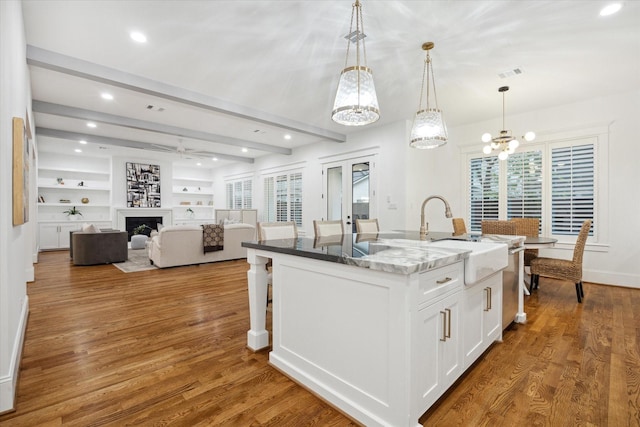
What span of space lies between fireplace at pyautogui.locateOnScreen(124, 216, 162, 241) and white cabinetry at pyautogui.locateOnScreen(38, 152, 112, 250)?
0.59 meters

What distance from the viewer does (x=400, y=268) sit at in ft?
4.31

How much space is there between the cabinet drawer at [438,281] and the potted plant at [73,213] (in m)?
10.7

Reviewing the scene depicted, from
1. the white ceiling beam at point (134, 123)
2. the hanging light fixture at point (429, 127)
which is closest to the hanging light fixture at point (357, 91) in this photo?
the hanging light fixture at point (429, 127)

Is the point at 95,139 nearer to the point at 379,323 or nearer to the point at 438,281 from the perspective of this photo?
the point at 379,323

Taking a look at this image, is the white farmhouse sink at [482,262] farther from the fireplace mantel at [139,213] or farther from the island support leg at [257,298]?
the fireplace mantel at [139,213]

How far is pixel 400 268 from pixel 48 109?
6063mm

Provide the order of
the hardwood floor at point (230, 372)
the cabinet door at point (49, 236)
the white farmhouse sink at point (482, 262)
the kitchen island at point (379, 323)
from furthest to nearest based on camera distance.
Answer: the cabinet door at point (49, 236)
the white farmhouse sink at point (482, 262)
the hardwood floor at point (230, 372)
the kitchen island at point (379, 323)

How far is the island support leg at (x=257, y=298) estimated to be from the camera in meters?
2.36

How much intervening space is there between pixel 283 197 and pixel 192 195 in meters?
5.11

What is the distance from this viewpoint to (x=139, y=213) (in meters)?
9.45

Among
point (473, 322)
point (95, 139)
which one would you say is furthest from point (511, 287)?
point (95, 139)

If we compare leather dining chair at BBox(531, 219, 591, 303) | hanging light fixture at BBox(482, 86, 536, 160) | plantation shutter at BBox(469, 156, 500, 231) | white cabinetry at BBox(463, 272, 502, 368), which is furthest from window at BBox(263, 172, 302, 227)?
white cabinetry at BBox(463, 272, 502, 368)

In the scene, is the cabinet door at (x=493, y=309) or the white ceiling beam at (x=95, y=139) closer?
the cabinet door at (x=493, y=309)

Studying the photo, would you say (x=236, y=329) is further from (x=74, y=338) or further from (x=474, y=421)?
(x=474, y=421)
